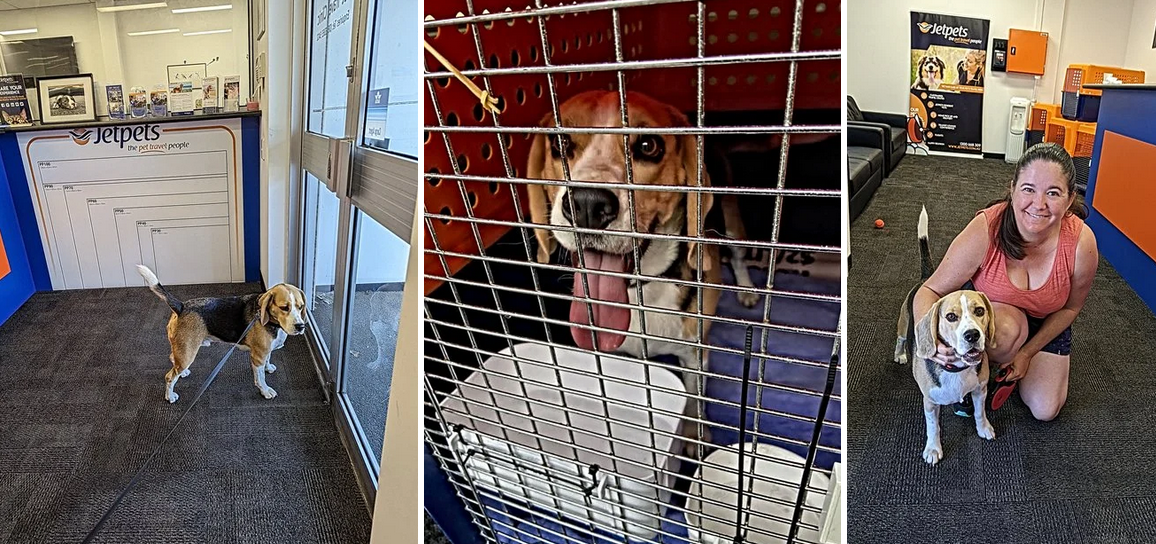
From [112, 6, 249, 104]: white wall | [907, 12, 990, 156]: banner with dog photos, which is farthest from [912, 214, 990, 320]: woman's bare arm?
[112, 6, 249, 104]: white wall

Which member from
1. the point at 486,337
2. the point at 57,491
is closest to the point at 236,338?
the point at 57,491

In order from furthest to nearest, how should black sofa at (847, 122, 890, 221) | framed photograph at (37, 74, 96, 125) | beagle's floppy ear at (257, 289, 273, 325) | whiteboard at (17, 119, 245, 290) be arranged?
framed photograph at (37, 74, 96, 125) → whiteboard at (17, 119, 245, 290) → beagle's floppy ear at (257, 289, 273, 325) → black sofa at (847, 122, 890, 221)

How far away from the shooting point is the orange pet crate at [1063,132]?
→ 801 millimetres

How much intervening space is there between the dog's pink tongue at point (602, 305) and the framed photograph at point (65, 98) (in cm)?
249

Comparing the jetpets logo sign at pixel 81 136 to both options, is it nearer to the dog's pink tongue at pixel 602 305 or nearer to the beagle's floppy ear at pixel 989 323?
the dog's pink tongue at pixel 602 305

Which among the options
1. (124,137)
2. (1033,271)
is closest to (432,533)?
(1033,271)

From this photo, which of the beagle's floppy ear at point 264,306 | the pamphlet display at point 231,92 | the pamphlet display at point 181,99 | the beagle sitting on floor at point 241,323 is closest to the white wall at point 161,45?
the pamphlet display at point 231,92

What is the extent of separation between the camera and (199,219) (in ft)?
6.61

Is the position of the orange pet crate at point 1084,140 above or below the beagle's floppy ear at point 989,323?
above

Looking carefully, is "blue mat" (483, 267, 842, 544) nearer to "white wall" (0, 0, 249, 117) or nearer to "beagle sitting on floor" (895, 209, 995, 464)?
"beagle sitting on floor" (895, 209, 995, 464)

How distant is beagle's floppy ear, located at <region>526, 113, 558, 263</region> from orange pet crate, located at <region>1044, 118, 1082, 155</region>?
0.71 m

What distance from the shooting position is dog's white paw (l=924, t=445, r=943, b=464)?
102 cm

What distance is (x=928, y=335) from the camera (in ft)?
3.21

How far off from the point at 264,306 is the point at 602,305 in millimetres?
1315
